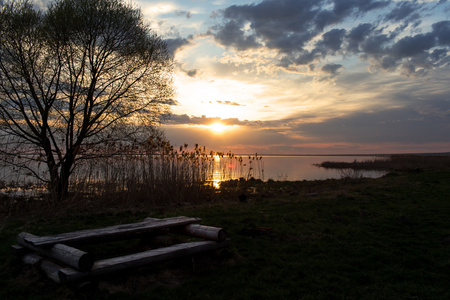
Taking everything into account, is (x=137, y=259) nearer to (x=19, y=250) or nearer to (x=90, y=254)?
(x=90, y=254)

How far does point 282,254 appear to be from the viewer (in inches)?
224

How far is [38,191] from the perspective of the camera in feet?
37.3

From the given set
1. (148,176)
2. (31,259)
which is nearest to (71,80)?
(148,176)

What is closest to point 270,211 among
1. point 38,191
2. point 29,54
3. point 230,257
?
point 230,257

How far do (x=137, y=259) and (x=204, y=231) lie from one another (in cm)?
153

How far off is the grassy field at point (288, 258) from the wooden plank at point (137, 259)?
216 mm

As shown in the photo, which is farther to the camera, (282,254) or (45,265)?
(282,254)

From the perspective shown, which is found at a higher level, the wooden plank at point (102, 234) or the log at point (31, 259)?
the wooden plank at point (102, 234)

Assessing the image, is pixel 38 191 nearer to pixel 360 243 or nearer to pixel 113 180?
pixel 113 180

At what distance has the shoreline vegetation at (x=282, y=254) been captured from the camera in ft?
13.9

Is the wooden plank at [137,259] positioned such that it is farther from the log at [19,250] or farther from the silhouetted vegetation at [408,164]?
the silhouetted vegetation at [408,164]

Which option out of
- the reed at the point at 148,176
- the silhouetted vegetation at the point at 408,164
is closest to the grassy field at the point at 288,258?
the reed at the point at 148,176

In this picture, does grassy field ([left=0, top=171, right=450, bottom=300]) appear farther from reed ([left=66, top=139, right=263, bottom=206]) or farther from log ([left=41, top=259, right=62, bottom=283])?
reed ([left=66, top=139, right=263, bottom=206])

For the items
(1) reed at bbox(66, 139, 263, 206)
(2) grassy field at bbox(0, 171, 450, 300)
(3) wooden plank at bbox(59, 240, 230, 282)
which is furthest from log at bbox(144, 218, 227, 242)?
(1) reed at bbox(66, 139, 263, 206)
